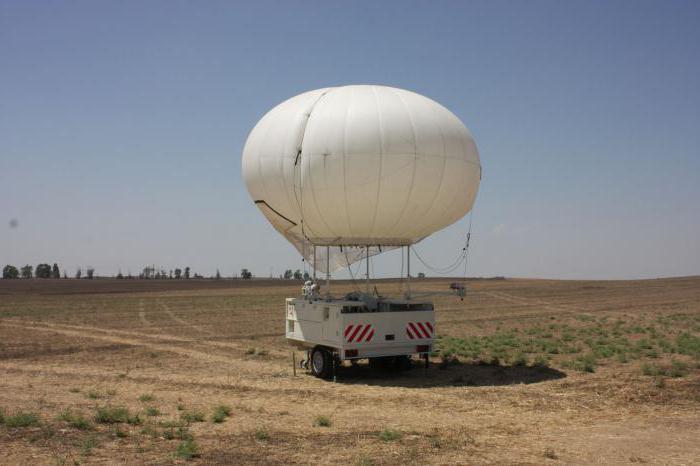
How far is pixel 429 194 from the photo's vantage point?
52.3 feet

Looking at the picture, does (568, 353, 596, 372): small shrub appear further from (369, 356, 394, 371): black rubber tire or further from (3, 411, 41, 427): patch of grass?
(3, 411, 41, 427): patch of grass

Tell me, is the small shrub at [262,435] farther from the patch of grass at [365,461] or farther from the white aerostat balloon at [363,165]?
the white aerostat balloon at [363,165]

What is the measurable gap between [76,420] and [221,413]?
2.20m

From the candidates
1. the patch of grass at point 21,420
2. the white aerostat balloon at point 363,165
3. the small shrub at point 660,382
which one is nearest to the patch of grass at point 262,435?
the patch of grass at point 21,420

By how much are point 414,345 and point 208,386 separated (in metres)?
4.82

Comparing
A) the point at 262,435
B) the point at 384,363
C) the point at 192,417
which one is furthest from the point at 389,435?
the point at 384,363

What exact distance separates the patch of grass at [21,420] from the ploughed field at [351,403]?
1.2 inches

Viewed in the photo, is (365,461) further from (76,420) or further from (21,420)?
(21,420)

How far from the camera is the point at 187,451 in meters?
8.84

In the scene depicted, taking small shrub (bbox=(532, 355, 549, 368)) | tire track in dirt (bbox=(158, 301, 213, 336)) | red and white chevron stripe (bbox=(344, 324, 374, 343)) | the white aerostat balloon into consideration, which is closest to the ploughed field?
small shrub (bbox=(532, 355, 549, 368))

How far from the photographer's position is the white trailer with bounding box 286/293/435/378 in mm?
16047

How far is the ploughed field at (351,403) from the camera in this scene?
9164 mm

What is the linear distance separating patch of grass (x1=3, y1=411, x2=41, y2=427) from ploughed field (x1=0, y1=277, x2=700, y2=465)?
0.10ft

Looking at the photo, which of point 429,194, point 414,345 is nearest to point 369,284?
point 414,345
